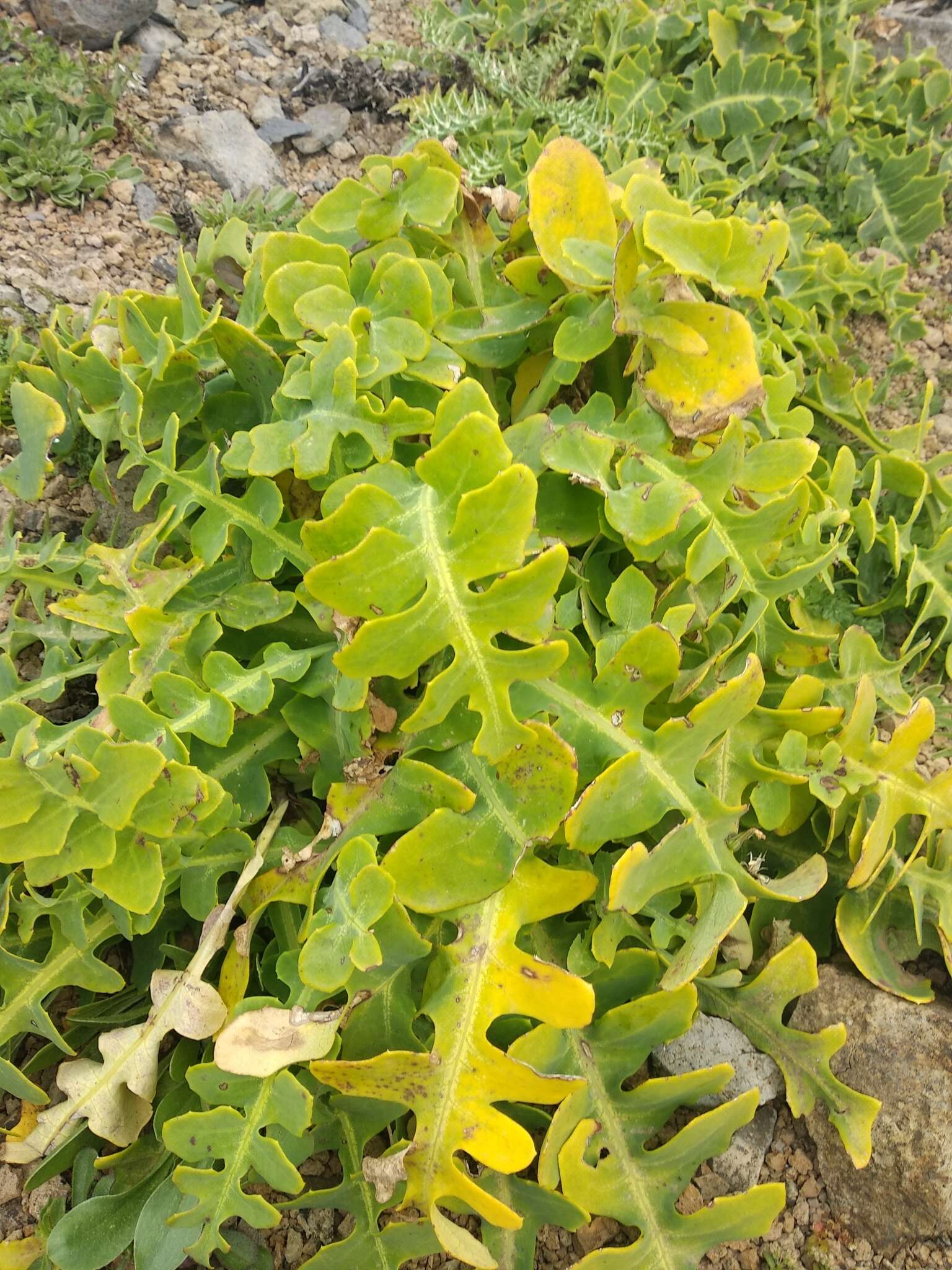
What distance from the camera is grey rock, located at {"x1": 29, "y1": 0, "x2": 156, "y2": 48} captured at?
2.99 metres

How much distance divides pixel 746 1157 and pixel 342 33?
12.3 feet

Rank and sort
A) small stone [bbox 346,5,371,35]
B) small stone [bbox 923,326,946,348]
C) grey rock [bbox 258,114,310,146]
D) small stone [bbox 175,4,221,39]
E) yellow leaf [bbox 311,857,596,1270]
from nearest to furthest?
yellow leaf [bbox 311,857,596,1270] < small stone [bbox 923,326,946,348] < grey rock [bbox 258,114,310,146] < small stone [bbox 175,4,221,39] < small stone [bbox 346,5,371,35]

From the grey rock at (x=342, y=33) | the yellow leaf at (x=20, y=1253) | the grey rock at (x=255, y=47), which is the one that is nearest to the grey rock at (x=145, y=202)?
the grey rock at (x=255, y=47)

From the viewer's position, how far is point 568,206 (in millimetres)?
1798

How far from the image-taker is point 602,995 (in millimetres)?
1662

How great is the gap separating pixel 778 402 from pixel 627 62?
5.33ft

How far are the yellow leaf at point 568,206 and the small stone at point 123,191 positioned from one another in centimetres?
163

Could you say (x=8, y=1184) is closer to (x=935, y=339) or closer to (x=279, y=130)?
(x=279, y=130)

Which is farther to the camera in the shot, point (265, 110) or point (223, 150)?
point (265, 110)

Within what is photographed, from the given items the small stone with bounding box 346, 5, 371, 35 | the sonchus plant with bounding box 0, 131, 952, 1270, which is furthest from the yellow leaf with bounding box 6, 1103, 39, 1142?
the small stone with bounding box 346, 5, 371, 35

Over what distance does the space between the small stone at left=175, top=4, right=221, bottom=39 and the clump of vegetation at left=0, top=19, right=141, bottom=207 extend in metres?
0.41

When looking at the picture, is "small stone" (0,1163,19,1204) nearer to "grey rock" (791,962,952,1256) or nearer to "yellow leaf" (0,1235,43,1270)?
"yellow leaf" (0,1235,43,1270)

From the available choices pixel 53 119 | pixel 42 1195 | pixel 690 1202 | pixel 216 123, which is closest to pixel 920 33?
pixel 216 123

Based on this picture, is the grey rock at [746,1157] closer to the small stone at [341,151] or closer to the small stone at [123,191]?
the small stone at [123,191]
